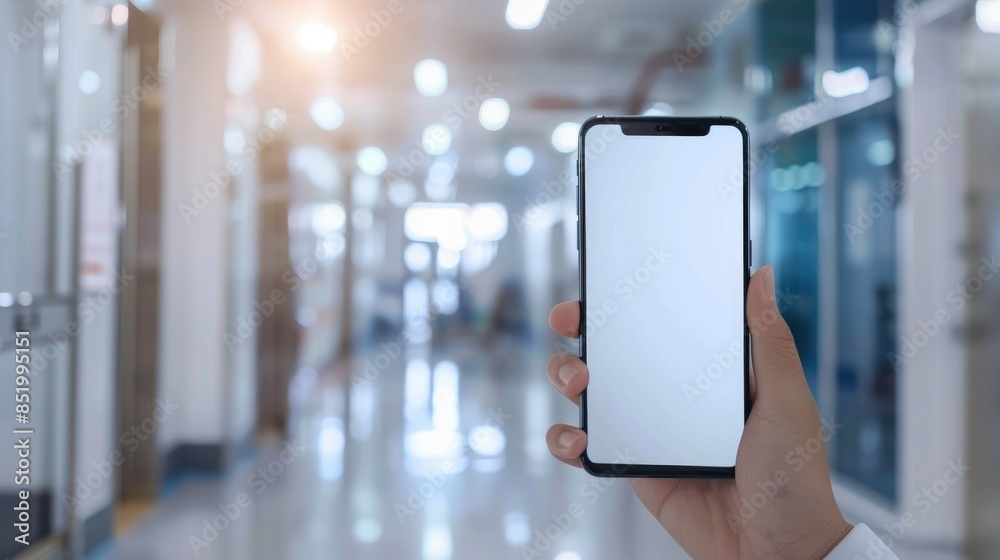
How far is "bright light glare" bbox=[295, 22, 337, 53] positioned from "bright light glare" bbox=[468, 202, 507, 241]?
227 centimetres

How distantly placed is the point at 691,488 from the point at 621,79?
426cm

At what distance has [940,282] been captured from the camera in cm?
211

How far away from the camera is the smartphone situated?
33.0 inches

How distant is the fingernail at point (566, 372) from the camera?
0.82 meters

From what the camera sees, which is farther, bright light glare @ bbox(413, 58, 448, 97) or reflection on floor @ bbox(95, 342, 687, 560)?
bright light glare @ bbox(413, 58, 448, 97)

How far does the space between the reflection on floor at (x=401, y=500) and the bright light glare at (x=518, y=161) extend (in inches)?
101

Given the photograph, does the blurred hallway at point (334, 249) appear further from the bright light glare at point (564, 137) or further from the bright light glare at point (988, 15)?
the bright light glare at point (564, 137)

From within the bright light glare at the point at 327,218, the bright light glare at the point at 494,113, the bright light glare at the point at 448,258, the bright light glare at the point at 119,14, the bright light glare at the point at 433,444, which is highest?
the bright light glare at the point at 494,113

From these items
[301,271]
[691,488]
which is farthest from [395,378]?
[691,488]

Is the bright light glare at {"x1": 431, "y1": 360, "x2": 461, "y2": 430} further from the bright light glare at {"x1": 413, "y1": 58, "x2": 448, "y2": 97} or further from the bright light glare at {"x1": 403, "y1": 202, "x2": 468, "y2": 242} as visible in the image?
the bright light glare at {"x1": 413, "y1": 58, "x2": 448, "y2": 97}

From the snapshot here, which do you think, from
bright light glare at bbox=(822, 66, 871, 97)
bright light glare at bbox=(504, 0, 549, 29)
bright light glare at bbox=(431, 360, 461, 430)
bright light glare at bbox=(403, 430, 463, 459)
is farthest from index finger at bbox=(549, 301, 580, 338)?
bright light glare at bbox=(504, 0, 549, 29)

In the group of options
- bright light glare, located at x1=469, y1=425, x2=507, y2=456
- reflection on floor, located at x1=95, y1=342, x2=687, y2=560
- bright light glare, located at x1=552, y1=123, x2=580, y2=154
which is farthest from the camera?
bright light glare, located at x1=552, y1=123, x2=580, y2=154

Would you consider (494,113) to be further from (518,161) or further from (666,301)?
(666,301)

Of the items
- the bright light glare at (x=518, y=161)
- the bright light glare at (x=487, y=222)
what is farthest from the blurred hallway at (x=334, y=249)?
the bright light glare at (x=487, y=222)
